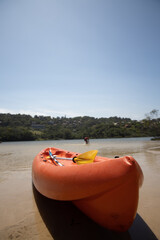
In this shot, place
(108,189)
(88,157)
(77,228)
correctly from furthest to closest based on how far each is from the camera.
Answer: (88,157) < (77,228) < (108,189)

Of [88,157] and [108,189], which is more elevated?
[88,157]

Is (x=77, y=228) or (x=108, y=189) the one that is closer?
(x=108, y=189)

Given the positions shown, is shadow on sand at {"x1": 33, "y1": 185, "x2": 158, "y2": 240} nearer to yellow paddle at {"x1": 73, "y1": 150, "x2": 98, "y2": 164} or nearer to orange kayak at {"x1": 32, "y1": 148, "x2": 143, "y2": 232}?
orange kayak at {"x1": 32, "y1": 148, "x2": 143, "y2": 232}

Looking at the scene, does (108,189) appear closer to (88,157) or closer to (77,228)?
(77,228)

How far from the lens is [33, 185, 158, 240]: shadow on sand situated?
79.0 inches

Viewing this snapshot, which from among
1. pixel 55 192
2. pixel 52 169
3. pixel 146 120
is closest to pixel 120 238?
pixel 55 192

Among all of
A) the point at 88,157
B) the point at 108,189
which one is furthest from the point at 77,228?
the point at 88,157

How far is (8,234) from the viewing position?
6.94 ft

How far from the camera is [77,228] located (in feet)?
7.18

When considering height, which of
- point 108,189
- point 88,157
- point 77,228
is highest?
point 88,157

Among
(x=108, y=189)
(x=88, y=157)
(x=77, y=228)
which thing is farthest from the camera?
(x=88, y=157)

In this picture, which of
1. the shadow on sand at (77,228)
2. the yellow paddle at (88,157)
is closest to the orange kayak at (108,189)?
the shadow on sand at (77,228)

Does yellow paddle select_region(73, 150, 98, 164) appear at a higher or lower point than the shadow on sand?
higher

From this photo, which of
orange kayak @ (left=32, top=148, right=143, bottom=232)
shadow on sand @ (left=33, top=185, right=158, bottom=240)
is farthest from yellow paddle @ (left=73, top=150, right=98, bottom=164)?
shadow on sand @ (left=33, top=185, right=158, bottom=240)
